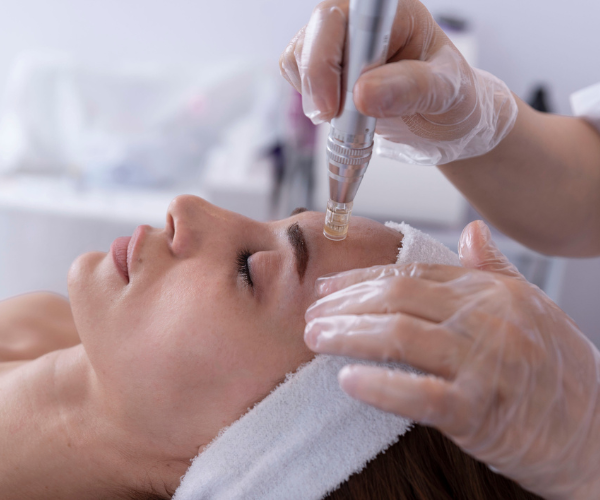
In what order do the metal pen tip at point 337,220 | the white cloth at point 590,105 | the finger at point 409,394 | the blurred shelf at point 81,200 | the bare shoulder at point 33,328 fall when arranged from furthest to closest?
→ 1. the blurred shelf at point 81,200
2. the bare shoulder at point 33,328
3. the white cloth at point 590,105
4. the metal pen tip at point 337,220
5. the finger at point 409,394

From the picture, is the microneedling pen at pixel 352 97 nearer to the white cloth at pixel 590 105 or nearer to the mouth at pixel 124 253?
the mouth at pixel 124 253

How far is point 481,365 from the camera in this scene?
0.64 metres

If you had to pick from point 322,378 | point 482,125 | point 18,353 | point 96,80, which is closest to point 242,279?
point 322,378

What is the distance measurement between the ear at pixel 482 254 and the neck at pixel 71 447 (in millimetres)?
686

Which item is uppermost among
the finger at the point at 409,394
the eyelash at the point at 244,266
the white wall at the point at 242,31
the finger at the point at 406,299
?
the white wall at the point at 242,31

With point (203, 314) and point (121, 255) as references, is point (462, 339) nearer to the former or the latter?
point (203, 314)

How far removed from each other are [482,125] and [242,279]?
0.59m

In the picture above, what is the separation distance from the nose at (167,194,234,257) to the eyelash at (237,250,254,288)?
80mm

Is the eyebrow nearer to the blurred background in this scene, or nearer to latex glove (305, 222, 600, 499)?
latex glove (305, 222, 600, 499)

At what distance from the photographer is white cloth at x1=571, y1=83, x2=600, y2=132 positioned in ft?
4.27

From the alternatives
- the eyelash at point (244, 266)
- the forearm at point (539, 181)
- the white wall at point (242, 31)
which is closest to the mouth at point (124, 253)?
the eyelash at point (244, 266)

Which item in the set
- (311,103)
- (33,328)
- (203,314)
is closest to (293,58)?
(311,103)

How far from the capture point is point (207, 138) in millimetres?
3047

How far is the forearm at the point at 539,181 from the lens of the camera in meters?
1.15
